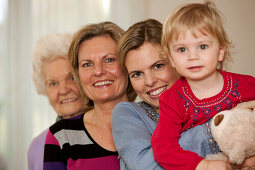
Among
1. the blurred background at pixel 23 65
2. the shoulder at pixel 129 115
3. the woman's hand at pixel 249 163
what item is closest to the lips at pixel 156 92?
the shoulder at pixel 129 115

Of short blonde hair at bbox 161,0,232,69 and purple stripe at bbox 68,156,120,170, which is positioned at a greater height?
short blonde hair at bbox 161,0,232,69

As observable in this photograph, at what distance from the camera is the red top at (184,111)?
1.38 meters

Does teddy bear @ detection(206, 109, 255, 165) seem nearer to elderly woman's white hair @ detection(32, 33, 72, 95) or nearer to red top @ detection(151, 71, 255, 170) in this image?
red top @ detection(151, 71, 255, 170)

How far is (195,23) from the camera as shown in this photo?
1.39 m

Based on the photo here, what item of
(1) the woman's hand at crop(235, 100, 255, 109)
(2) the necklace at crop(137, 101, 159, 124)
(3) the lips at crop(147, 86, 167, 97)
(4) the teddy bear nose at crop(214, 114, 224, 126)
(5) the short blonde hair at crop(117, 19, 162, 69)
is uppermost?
(5) the short blonde hair at crop(117, 19, 162, 69)

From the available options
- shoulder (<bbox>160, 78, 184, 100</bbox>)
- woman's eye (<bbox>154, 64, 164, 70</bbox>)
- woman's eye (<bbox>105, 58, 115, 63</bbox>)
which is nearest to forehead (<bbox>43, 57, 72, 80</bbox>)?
woman's eye (<bbox>105, 58, 115, 63</bbox>)

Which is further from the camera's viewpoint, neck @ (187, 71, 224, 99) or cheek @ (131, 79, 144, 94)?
cheek @ (131, 79, 144, 94)

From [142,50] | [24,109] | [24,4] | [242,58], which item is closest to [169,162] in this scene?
[142,50]

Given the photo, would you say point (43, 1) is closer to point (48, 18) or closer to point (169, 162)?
point (48, 18)

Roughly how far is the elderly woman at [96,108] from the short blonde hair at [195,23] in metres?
0.71

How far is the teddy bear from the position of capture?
1.20m

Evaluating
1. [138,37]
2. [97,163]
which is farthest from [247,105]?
[97,163]

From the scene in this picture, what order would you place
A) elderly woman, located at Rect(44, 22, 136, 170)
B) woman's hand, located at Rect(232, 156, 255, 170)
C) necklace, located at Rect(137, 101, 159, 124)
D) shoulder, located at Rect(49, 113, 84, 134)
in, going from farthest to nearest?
shoulder, located at Rect(49, 113, 84, 134)
elderly woman, located at Rect(44, 22, 136, 170)
necklace, located at Rect(137, 101, 159, 124)
woman's hand, located at Rect(232, 156, 255, 170)

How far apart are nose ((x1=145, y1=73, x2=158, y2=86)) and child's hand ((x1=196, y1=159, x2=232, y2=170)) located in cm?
58
